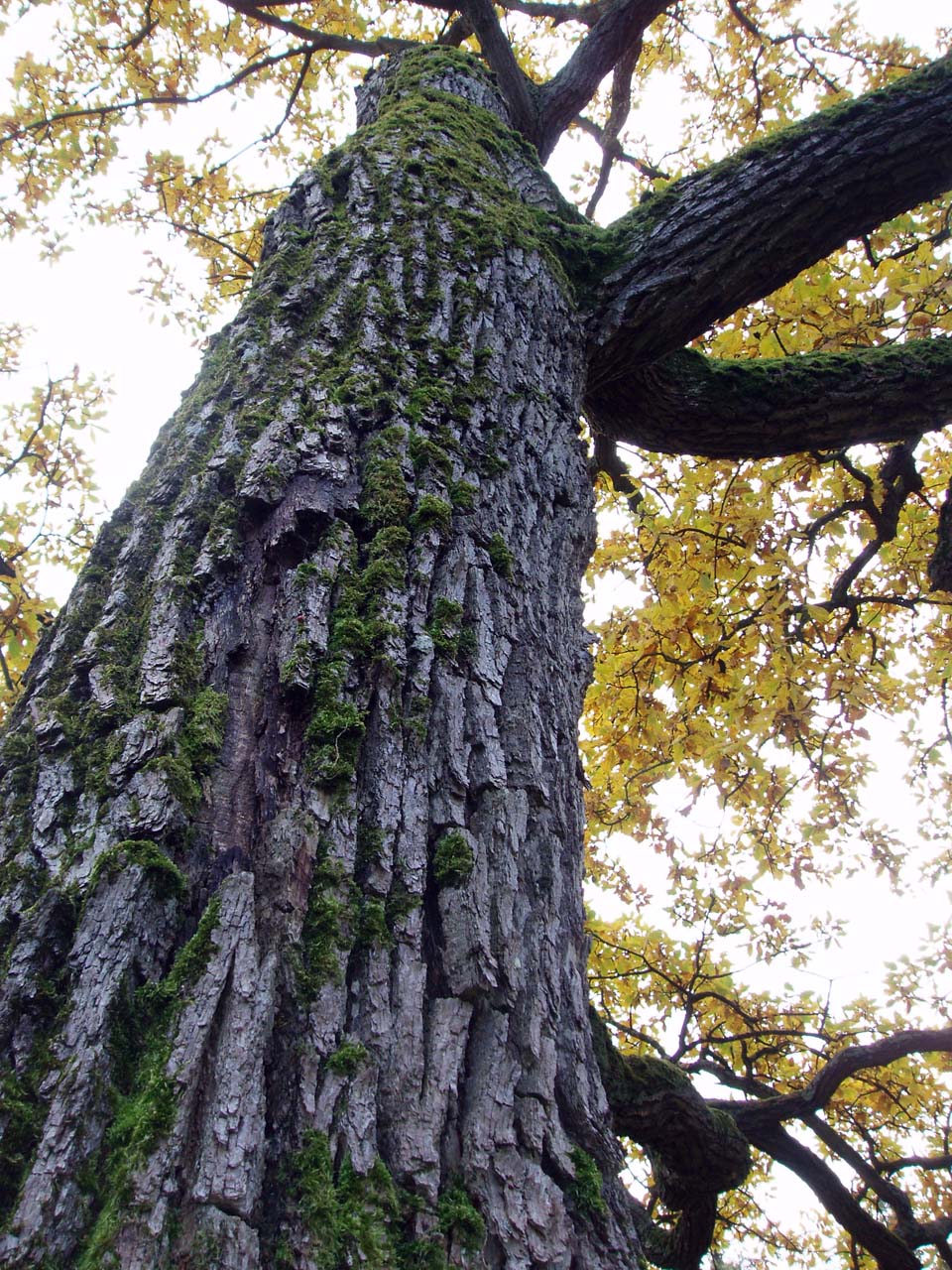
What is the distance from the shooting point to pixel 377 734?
57.1 inches

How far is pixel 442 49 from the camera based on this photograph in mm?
4023

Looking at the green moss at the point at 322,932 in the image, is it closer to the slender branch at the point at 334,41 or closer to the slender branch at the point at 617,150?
the slender branch at the point at 334,41

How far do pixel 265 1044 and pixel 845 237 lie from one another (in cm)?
343

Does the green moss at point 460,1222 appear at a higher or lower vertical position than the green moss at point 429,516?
lower

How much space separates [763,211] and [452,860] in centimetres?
274

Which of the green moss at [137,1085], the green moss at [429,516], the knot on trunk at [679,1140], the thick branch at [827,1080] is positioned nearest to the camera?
the green moss at [137,1085]

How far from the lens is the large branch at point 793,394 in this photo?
10.6 ft

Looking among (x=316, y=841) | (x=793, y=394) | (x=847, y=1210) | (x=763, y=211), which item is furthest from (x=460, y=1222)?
(x=847, y=1210)

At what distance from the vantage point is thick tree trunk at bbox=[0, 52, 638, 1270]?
39.1 inches

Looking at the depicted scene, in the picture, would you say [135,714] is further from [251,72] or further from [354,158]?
[251,72]

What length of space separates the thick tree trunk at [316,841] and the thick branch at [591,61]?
A: 342cm

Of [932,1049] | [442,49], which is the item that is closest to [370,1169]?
[932,1049]

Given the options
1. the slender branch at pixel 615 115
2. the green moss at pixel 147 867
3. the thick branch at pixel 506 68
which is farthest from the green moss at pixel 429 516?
the slender branch at pixel 615 115

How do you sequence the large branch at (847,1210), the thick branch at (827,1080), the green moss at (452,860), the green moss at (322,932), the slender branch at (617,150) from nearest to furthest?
the green moss at (322,932), the green moss at (452,860), the thick branch at (827,1080), the large branch at (847,1210), the slender branch at (617,150)
